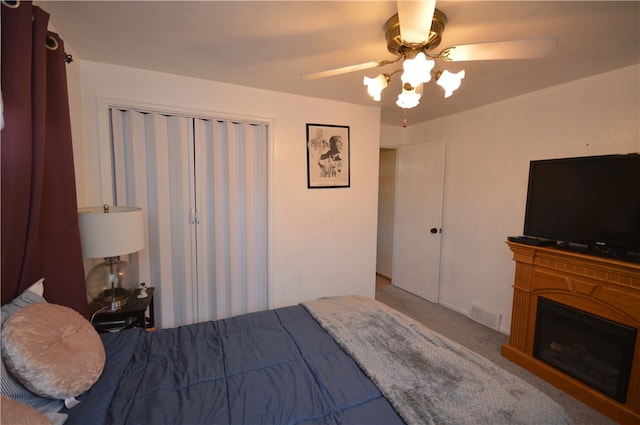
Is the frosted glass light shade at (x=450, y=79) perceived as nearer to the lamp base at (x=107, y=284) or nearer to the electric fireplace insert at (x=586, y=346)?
the electric fireplace insert at (x=586, y=346)

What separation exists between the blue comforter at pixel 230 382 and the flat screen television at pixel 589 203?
1985 mm

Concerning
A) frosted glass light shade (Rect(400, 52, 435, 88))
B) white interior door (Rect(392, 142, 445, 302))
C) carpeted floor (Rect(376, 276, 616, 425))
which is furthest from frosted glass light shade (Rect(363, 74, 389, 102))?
carpeted floor (Rect(376, 276, 616, 425))

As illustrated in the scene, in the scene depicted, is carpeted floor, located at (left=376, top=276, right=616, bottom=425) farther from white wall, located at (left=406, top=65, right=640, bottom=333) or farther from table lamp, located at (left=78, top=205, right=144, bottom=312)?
table lamp, located at (left=78, top=205, right=144, bottom=312)

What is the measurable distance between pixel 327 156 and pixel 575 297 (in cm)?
233

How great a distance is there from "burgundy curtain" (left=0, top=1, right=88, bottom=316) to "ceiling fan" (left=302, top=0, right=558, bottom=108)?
1.26m

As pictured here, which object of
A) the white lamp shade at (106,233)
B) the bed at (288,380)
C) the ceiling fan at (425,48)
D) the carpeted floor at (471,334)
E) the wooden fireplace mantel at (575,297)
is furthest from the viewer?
the carpeted floor at (471,334)

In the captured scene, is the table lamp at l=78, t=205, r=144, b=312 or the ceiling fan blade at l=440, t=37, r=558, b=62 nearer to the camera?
the ceiling fan blade at l=440, t=37, r=558, b=62

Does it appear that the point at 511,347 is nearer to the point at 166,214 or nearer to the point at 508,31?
the point at 508,31

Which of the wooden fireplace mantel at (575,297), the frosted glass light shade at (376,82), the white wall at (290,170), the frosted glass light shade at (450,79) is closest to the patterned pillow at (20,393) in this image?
the white wall at (290,170)

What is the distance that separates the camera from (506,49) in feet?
4.03

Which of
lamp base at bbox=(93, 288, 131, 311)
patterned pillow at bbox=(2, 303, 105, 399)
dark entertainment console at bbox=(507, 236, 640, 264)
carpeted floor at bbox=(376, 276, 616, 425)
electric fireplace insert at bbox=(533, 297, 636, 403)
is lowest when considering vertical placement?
carpeted floor at bbox=(376, 276, 616, 425)

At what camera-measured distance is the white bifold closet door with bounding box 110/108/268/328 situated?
89.8 inches

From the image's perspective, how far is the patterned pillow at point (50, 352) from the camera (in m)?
0.87

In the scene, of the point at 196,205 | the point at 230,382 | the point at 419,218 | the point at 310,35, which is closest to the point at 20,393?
the point at 230,382
